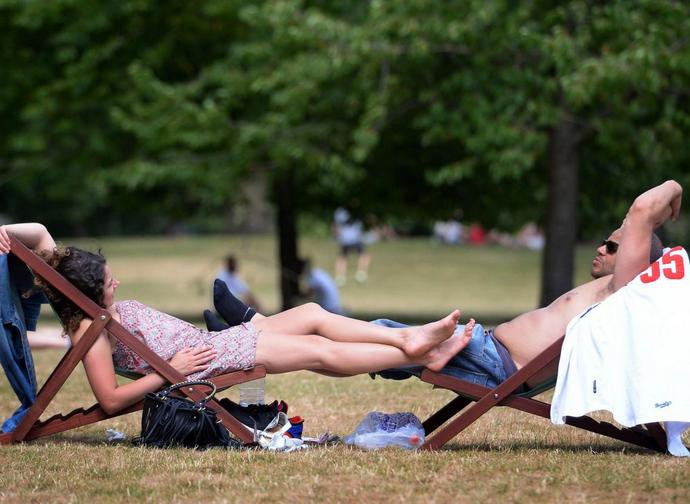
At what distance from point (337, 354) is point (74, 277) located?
1289 millimetres

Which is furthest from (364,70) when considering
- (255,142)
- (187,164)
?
(187,164)

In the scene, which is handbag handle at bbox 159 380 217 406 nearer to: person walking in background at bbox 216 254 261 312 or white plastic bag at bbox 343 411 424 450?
white plastic bag at bbox 343 411 424 450

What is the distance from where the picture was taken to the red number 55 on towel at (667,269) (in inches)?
211

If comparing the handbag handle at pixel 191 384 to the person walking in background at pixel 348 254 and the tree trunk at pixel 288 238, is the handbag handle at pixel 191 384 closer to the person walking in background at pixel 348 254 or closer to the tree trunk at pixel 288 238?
the tree trunk at pixel 288 238

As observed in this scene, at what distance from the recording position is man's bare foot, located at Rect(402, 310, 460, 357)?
5.39 m

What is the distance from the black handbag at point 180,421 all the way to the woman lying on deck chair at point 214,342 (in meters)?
0.11

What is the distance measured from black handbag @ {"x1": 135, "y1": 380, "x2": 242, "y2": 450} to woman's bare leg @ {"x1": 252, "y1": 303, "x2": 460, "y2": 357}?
0.47 m

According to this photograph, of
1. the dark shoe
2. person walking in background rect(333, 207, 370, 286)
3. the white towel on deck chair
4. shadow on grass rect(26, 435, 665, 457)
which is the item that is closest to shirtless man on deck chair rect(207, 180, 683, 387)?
the white towel on deck chair

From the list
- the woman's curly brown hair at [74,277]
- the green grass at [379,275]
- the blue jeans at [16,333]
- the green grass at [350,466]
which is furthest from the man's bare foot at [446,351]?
the green grass at [379,275]

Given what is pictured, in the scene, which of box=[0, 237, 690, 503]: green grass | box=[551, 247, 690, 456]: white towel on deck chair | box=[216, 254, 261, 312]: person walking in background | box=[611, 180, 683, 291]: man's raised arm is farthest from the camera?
box=[216, 254, 261, 312]: person walking in background

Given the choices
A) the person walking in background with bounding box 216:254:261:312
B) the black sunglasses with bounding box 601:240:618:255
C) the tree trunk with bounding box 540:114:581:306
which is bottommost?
the person walking in background with bounding box 216:254:261:312

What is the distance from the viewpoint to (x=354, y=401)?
7.59 meters

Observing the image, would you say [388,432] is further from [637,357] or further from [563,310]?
[637,357]

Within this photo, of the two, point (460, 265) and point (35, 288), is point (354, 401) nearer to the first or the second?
point (35, 288)
